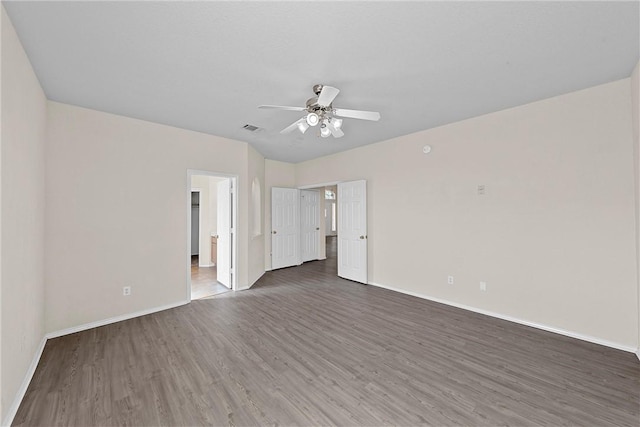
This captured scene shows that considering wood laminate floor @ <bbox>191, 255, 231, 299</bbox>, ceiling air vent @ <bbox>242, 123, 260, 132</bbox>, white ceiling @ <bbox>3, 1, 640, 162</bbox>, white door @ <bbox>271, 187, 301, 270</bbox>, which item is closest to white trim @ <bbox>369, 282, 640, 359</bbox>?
white ceiling @ <bbox>3, 1, 640, 162</bbox>

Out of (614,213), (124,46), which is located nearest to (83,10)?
(124,46)

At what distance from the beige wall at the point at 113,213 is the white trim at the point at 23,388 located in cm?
54

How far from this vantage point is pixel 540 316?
3.18 metres

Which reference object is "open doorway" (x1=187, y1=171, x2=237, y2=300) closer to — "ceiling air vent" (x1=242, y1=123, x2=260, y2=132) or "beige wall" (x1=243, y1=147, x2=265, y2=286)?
"beige wall" (x1=243, y1=147, x2=265, y2=286)

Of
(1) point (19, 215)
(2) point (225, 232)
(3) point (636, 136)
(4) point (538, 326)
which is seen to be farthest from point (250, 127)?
(4) point (538, 326)

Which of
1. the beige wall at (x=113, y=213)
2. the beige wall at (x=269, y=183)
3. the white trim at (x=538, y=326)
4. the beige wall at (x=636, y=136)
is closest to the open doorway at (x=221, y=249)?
the beige wall at (x=113, y=213)

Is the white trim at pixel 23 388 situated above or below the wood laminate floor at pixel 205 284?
above

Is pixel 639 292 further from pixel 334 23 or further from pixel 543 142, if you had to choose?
pixel 334 23

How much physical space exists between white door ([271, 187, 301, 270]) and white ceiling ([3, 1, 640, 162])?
3268 mm

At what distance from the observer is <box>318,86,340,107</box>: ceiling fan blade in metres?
2.24

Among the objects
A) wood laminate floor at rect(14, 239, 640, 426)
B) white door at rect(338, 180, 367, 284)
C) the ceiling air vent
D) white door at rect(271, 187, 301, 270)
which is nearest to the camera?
wood laminate floor at rect(14, 239, 640, 426)

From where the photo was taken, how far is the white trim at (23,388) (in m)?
1.78

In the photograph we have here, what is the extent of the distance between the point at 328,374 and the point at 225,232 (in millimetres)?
3542

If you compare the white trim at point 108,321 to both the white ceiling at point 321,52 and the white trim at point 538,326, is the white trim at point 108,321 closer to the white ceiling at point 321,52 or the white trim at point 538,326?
the white ceiling at point 321,52
